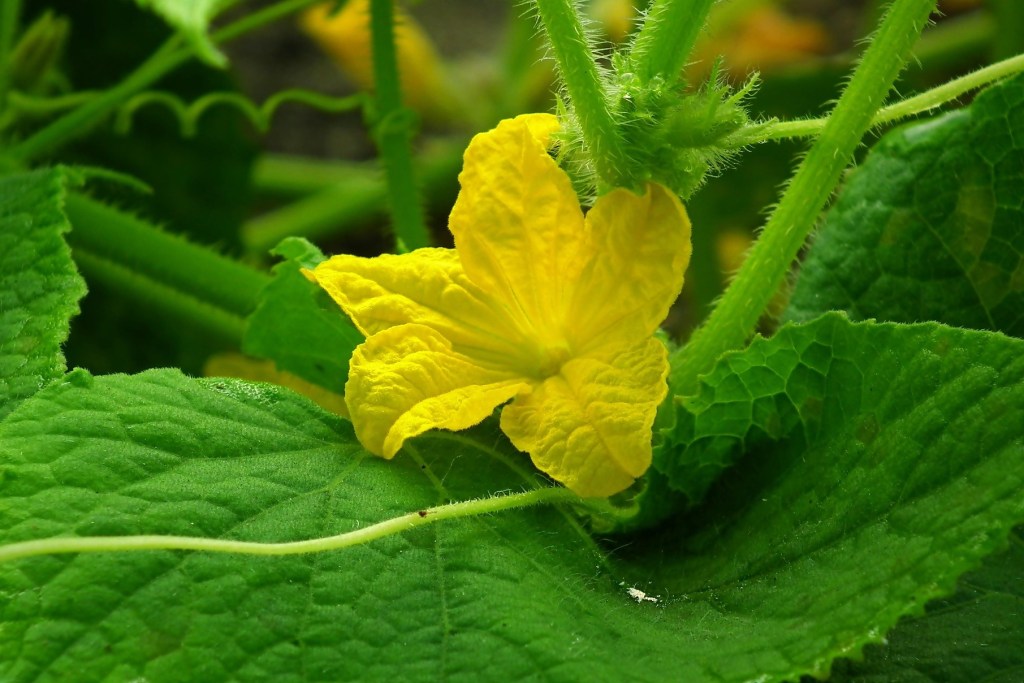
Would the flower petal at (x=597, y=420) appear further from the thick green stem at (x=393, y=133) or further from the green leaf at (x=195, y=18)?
the thick green stem at (x=393, y=133)

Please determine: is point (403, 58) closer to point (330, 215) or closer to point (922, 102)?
point (330, 215)

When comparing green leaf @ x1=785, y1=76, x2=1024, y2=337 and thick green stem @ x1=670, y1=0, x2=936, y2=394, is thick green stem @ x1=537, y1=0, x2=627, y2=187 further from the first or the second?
green leaf @ x1=785, y1=76, x2=1024, y2=337

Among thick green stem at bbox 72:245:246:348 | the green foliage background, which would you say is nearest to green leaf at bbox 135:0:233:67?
the green foliage background

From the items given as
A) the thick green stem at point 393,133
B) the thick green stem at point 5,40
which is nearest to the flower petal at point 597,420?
the thick green stem at point 393,133

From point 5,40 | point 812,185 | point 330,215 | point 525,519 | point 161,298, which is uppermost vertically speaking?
point 812,185

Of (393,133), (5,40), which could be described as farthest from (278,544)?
(5,40)

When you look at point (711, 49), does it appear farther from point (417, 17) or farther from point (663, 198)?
point (663, 198)
